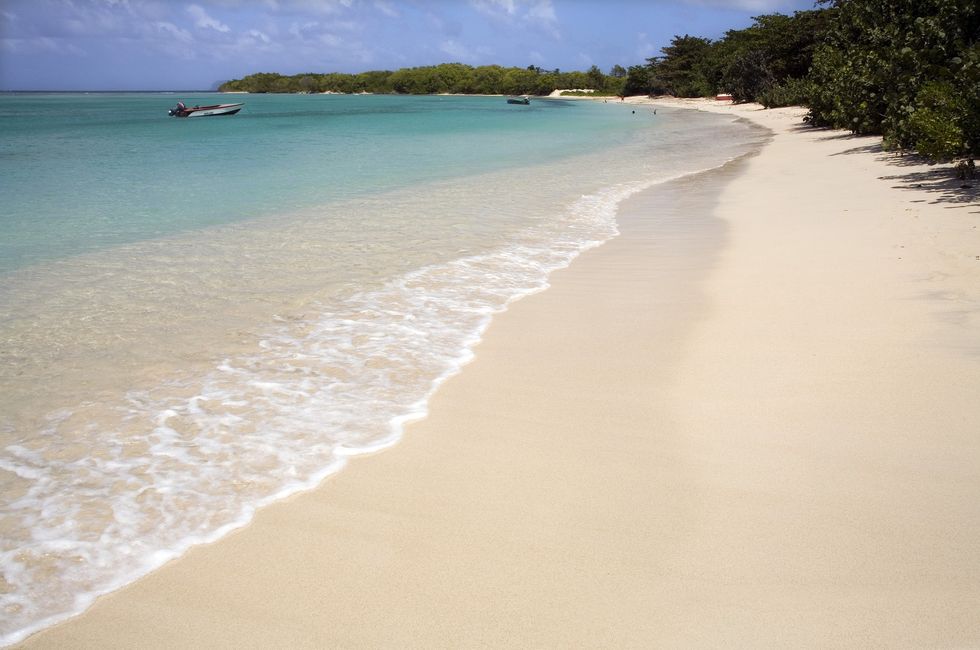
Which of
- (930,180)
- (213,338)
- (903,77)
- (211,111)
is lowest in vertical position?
(213,338)

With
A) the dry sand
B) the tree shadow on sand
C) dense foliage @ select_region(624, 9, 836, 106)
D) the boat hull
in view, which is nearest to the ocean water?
the dry sand

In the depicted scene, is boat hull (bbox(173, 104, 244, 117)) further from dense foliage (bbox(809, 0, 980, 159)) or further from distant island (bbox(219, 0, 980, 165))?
dense foliage (bbox(809, 0, 980, 159))

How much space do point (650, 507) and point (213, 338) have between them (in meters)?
4.29

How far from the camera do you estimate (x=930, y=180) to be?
42.8 feet

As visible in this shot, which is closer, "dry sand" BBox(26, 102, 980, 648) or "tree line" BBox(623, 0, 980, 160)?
"dry sand" BBox(26, 102, 980, 648)

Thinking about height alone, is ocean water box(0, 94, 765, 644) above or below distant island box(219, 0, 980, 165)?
below

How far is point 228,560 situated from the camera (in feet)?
10.2

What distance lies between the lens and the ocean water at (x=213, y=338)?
3.49 meters

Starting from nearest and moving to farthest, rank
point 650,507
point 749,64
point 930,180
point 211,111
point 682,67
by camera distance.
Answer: point 650,507, point 930,180, point 749,64, point 211,111, point 682,67

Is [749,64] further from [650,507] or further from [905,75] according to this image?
[650,507]

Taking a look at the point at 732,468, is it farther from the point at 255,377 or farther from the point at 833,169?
the point at 833,169

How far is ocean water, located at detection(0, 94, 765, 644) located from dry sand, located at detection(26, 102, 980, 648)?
1.19 feet

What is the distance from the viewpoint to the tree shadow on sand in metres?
10.8

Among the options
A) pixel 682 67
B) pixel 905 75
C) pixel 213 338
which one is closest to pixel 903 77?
pixel 905 75
